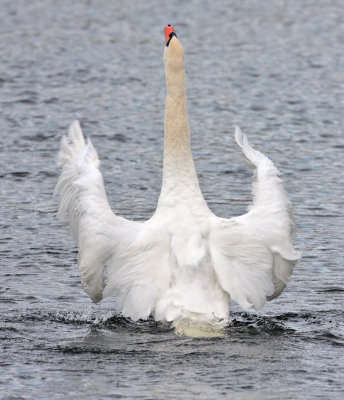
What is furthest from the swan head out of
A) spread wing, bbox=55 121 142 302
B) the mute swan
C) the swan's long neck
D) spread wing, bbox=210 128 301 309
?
spread wing, bbox=210 128 301 309

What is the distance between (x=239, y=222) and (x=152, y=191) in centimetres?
525

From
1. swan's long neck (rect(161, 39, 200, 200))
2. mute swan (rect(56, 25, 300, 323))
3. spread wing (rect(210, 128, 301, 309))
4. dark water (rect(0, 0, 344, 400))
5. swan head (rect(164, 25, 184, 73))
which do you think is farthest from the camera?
swan head (rect(164, 25, 184, 73))

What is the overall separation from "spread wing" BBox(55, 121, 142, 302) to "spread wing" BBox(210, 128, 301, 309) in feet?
2.73

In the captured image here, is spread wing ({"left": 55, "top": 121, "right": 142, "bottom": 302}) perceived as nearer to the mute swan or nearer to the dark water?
the mute swan

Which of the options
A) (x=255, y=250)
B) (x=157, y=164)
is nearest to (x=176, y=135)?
(x=255, y=250)

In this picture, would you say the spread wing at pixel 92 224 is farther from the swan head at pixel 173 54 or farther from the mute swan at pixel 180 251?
the swan head at pixel 173 54

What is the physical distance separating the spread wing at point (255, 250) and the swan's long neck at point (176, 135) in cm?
55

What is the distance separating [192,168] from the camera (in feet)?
35.3

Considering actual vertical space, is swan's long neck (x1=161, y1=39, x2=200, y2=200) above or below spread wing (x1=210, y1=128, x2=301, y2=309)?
above

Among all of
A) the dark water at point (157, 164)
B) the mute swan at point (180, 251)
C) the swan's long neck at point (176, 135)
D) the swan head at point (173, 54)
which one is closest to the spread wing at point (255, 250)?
the mute swan at point (180, 251)

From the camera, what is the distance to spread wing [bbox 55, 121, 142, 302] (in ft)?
33.4

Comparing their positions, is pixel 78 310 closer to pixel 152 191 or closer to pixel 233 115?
Answer: pixel 152 191

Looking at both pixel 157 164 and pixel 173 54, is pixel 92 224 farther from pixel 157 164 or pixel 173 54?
pixel 157 164

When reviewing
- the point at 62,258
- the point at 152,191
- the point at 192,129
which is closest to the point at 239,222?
the point at 62,258
